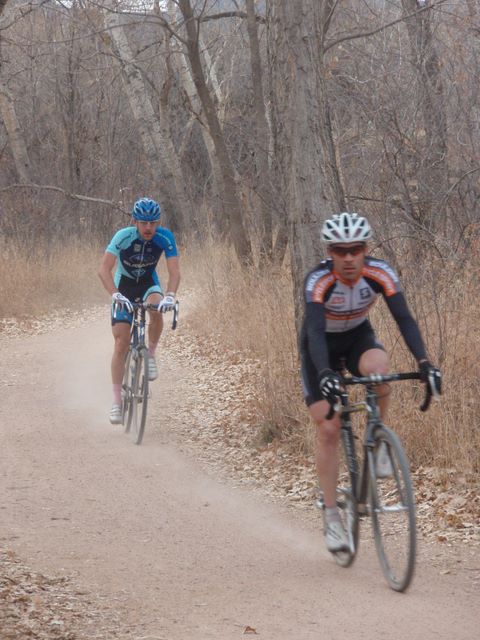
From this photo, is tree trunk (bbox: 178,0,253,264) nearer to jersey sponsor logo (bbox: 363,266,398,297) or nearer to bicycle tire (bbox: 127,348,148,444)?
bicycle tire (bbox: 127,348,148,444)

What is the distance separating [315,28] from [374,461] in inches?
181

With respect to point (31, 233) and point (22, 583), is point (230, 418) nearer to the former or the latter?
point (22, 583)

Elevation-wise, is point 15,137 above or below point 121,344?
above

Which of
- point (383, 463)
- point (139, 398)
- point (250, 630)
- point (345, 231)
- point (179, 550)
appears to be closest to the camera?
point (250, 630)

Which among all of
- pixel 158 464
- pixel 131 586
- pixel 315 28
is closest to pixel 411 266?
pixel 315 28

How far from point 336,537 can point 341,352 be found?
1082mm

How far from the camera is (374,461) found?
16.8 feet

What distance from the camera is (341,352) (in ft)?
18.7

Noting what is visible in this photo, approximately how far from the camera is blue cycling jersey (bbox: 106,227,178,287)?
29.7 feet

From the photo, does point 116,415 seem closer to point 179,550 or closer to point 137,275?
point 137,275

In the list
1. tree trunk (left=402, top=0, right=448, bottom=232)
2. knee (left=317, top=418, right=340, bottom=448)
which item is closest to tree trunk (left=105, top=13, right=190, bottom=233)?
tree trunk (left=402, top=0, right=448, bottom=232)

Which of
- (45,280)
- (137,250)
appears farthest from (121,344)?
(45,280)

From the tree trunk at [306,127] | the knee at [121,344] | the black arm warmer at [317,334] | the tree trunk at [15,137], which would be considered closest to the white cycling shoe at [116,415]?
the knee at [121,344]

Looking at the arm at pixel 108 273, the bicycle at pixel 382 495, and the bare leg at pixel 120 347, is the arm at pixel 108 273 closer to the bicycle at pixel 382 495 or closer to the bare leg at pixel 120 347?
the bare leg at pixel 120 347
